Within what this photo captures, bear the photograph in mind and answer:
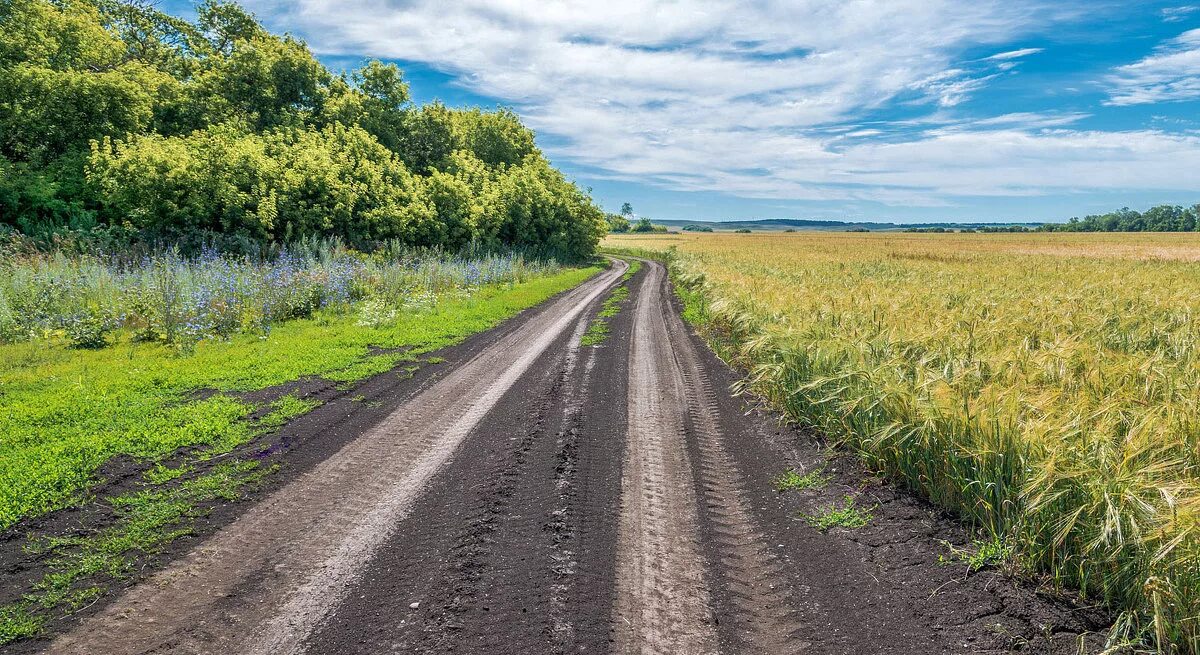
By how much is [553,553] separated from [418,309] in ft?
44.2

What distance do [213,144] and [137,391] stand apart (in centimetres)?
1461

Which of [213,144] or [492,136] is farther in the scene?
[492,136]

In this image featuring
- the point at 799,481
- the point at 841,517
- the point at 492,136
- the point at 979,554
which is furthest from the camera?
the point at 492,136

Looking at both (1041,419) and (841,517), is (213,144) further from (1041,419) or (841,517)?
(1041,419)

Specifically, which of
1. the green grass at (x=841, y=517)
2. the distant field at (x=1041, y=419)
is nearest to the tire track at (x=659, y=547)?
the green grass at (x=841, y=517)

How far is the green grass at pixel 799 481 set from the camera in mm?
5383

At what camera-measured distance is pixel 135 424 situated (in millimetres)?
6410

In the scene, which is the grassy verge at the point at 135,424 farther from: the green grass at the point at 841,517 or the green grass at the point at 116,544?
the green grass at the point at 841,517

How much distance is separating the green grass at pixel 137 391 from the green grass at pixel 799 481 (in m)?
6.04

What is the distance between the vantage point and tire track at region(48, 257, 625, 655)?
126 inches

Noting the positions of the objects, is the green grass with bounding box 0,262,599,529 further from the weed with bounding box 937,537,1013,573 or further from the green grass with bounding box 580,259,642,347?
the weed with bounding box 937,537,1013,573

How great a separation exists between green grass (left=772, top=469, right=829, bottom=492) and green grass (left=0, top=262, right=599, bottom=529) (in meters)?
6.04

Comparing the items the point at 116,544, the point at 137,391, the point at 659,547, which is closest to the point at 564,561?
the point at 659,547

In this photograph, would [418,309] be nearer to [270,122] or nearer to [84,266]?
[84,266]
